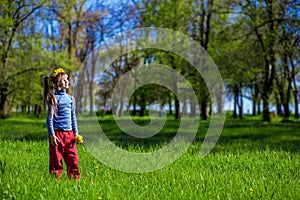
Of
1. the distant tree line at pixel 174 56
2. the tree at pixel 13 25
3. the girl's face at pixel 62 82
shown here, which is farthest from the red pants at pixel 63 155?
the tree at pixel 13 25

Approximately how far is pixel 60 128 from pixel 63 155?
15.7 inches

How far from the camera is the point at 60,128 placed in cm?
578

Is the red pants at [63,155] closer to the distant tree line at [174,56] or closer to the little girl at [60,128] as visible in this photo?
the little girl at [60,128]

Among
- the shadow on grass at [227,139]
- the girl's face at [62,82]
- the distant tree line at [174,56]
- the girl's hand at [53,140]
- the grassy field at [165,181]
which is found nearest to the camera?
the grassy field at [165,181]

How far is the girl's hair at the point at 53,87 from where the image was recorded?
18.6ft

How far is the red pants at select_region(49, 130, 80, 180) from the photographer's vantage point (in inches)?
225

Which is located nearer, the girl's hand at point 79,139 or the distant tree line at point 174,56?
the girl's hand at point 79,139

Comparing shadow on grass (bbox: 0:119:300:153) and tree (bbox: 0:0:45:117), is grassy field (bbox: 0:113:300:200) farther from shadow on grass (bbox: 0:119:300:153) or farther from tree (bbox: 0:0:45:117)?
tree (bbox: 0:0:45:117)

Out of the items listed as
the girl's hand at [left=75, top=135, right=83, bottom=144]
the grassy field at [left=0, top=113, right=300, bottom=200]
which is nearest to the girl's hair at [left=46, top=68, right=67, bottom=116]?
the girl's hand at [left=75, top=135, right=83, bottom=144]

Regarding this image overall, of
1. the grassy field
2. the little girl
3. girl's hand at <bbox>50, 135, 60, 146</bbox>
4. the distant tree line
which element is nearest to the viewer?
the grassy field

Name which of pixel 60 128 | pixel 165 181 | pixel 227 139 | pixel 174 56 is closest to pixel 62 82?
pixel 60 128

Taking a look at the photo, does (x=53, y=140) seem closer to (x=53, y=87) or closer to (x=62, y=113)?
(x=62, y=113)

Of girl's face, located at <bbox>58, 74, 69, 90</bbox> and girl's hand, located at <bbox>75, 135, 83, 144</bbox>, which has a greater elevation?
girl's face, located at <bbox>58, 74, 69, 90</bbox>

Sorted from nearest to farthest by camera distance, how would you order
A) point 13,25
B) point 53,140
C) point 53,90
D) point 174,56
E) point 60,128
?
1. point 53,140
2. point 60,128
3. point 53,90
4. point 13,25
5. point 174,56
